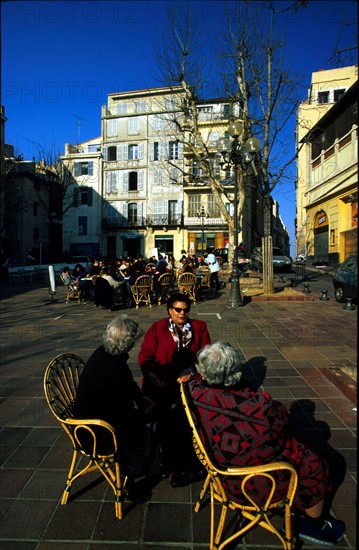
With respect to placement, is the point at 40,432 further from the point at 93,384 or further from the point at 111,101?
the point at 111,101

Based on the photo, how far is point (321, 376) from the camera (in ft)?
15.3

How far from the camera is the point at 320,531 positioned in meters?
2.10

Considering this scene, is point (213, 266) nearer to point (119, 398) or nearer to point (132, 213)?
point (119, 398)

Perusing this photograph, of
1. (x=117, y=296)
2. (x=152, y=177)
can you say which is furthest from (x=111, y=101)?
(x=117, y=296)

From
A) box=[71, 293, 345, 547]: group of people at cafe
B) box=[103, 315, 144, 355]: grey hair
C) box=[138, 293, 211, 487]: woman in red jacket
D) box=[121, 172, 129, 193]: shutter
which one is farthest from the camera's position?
box=[121, 172, 129, 193]: shutter

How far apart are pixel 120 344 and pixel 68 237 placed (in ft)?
141

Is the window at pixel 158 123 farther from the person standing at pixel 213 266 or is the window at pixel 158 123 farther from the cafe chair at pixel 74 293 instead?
the cafe chair at pixel 74 293

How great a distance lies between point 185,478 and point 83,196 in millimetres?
42589

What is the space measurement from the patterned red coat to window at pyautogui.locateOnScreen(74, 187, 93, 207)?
42.4 meters

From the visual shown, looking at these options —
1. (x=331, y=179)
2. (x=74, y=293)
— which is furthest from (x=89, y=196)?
(x=74, y=293)

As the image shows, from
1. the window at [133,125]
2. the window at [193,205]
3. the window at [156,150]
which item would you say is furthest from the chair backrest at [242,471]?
the window at [133,125]

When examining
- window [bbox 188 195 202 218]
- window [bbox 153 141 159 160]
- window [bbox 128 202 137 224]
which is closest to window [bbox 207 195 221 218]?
window [bbox 188 195 202 218]

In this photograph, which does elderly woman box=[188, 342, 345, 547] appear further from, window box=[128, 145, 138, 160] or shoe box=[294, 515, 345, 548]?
window box=[128, 145, 138, 160]

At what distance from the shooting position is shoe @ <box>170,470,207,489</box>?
8.62ft
